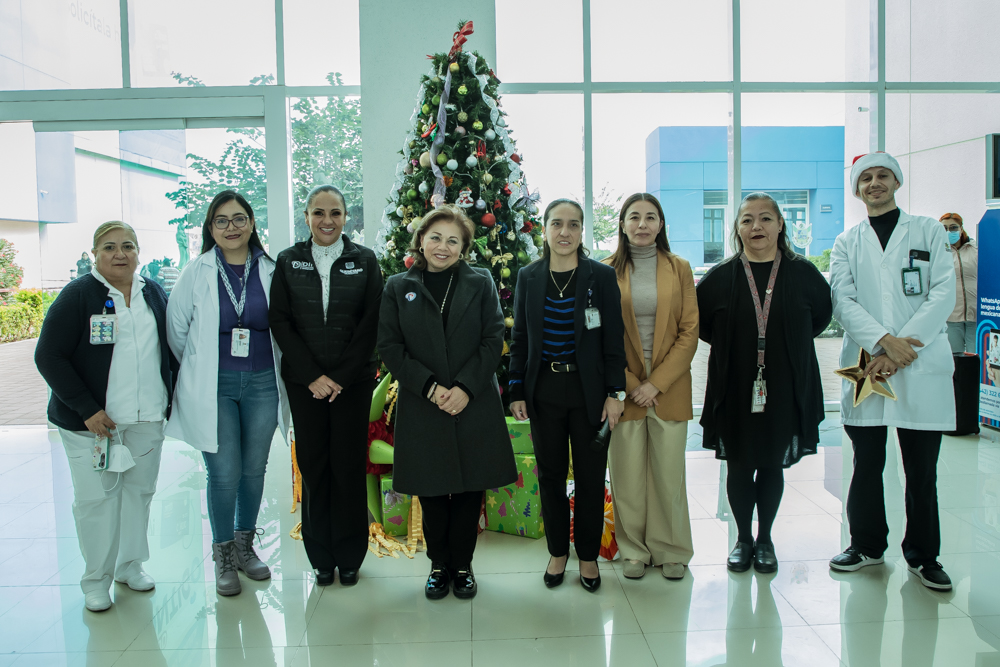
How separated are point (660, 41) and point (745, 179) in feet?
4.78

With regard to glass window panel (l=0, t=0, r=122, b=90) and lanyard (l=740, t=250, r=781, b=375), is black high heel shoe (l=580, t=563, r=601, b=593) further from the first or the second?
glass window panel (l=0, t=0, r=122, b=90)

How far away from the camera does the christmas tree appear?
12.1 ft

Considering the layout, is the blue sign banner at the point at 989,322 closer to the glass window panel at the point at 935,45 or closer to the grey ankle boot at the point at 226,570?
the glass window panel at the point at 935,45

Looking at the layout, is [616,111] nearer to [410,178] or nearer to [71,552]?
[410,178]

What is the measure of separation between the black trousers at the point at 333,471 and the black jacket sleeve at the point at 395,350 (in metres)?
0.27

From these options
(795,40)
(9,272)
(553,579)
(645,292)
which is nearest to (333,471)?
(553,579)

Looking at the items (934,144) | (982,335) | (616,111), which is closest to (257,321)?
(616,111)

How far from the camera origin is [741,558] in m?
2.77

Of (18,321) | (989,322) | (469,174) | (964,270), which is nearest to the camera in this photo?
(469,174)

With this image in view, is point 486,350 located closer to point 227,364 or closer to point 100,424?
point 227,364

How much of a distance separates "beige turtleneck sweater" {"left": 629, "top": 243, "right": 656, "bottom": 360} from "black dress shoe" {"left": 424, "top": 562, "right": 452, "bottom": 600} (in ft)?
3.98

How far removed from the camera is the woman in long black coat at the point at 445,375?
7.88 ft

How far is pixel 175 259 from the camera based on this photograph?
5.61 meters

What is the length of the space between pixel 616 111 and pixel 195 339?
4424 mm
